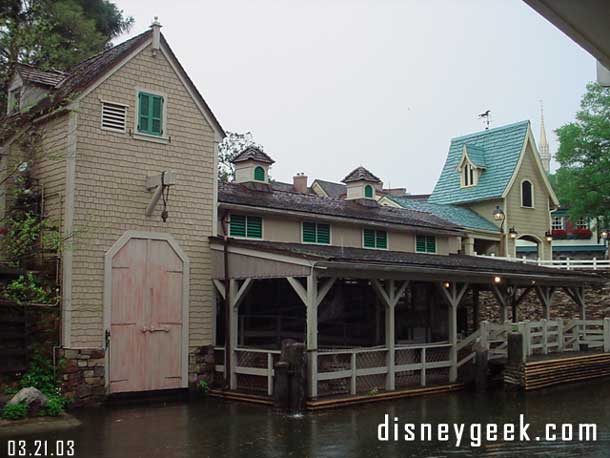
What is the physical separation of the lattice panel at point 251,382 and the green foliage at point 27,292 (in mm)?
4375

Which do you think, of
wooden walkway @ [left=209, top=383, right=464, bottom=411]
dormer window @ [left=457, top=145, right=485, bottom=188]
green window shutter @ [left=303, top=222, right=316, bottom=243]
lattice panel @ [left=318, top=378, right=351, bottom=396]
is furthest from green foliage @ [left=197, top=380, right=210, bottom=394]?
dormer window @ [left=457, top=145, right=485, bottom=188]

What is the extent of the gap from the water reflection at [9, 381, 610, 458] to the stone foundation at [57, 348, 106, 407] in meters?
0.48

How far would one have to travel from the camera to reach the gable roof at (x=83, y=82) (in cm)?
1434

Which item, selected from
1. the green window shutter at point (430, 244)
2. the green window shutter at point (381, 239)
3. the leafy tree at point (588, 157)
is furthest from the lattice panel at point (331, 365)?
the leafy tree at point (588, 157)

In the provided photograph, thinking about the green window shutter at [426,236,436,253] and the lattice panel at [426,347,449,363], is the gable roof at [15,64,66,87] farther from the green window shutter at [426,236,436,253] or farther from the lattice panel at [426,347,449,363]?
the green window shutter at [426,236,436,253]

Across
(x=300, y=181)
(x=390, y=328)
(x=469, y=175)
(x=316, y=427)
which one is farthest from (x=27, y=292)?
(x=300, y=181)

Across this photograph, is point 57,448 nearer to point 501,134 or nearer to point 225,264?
point 225,264

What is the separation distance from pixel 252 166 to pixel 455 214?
49.7ft

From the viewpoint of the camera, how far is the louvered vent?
14.6 meters

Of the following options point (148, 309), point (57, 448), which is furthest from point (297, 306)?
point (57, 448)

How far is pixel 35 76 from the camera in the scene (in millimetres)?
15766

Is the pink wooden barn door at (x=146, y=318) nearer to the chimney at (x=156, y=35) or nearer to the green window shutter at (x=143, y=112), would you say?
the green window shutter at (x=143, y=112)

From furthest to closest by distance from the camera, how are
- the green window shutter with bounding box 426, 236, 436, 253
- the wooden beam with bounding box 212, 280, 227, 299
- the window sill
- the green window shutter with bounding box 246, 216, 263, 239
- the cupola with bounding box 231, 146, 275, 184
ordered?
the green window shutter with bounding box 426, 236, 436, 253
the cupola with bounding box 231, 146, 275, 184
the green window shutter with bounding box 246, 216, 263, 239
the wooden beam with bounding box 212, 280, 227, 299
the window sill
